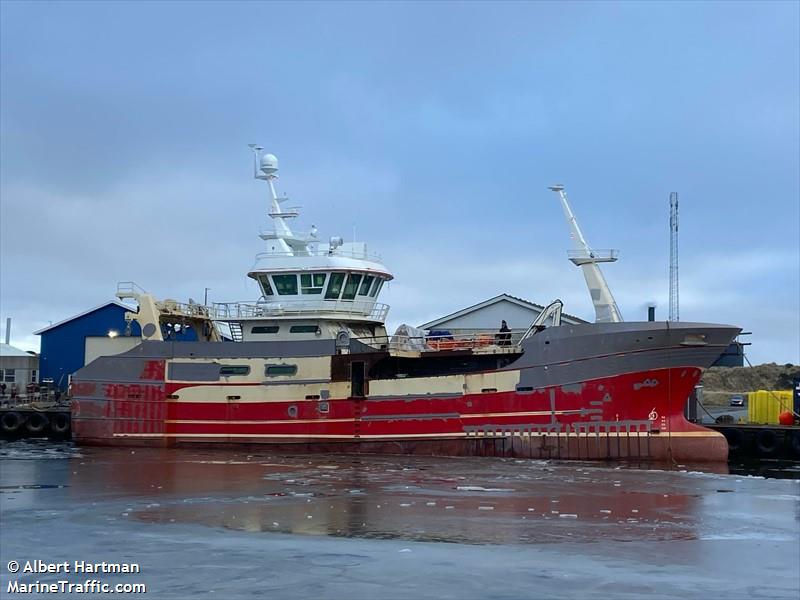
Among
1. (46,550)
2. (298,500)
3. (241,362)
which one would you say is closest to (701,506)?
(298,500)

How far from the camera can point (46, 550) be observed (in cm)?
1127

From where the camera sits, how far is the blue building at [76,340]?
43219 millimetres

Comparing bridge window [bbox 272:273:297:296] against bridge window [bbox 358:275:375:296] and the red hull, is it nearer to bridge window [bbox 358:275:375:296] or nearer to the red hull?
bridge window [bbox 358:275:375:296]

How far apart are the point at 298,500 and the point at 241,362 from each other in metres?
12.2

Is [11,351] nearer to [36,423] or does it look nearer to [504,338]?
[36,423]

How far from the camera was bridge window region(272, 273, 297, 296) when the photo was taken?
96.1ft

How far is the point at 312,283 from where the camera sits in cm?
2909

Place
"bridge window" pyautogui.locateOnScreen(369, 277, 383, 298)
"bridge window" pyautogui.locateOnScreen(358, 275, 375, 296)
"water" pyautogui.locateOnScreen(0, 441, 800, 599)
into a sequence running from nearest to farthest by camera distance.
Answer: "water" pyautogui.locateOnScreen(0, 441, 800, 599) → "bridge window" pyautogui.locateOnScreen(358, 275, 375, 296) → "bridge window" pyautogui.locateOnScreen(369, 277, 383, 298)

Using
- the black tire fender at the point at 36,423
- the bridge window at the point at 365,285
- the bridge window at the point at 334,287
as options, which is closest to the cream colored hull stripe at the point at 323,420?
the bridge window at the point at 334,287

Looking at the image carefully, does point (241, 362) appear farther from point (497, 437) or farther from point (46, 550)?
point (46, 550)

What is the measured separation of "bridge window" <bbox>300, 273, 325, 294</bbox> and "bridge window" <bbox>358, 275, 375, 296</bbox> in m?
1.30

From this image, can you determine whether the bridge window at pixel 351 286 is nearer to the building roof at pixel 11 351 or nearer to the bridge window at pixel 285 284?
the bridge window at pixel 285 284

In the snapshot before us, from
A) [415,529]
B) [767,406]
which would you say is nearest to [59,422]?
[415,529]

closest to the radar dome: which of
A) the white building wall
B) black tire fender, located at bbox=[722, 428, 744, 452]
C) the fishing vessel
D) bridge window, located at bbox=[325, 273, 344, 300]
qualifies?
the fishing vessel
